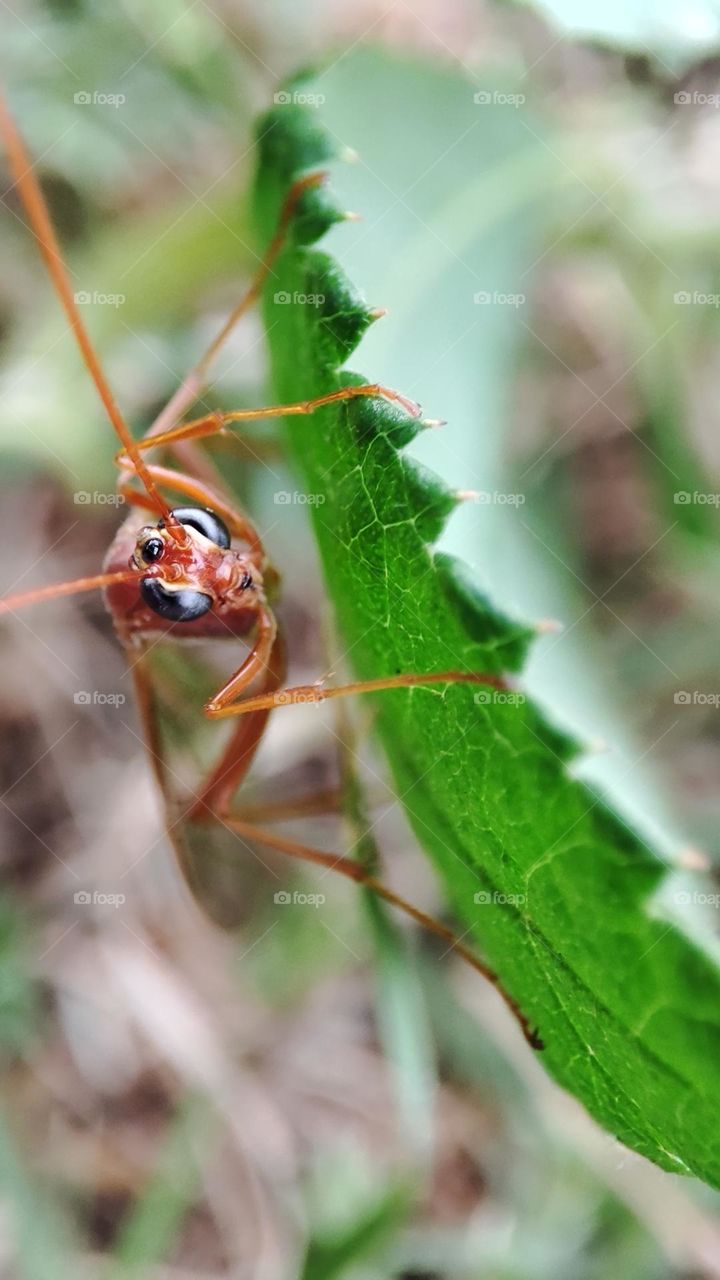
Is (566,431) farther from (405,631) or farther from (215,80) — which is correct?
(405,631)

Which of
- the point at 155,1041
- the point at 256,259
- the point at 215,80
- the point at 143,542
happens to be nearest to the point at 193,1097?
the point at 155,1041

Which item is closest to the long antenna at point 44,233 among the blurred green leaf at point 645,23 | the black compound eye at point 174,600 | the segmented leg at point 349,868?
the black compound eye at point 174,600

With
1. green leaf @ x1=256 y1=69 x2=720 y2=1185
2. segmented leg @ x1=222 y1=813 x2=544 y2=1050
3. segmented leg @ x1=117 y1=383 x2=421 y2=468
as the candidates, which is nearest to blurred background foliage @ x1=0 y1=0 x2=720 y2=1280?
segmented leg @ x1=222 y1=813 x2=544 y2=1050

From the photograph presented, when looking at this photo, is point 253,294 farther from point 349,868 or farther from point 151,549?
point 349,868

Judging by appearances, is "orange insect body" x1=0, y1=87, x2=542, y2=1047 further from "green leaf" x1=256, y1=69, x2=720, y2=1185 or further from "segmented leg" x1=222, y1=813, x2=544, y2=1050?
"green leaf" x1=256, y1=69, x2=720, y2=1185

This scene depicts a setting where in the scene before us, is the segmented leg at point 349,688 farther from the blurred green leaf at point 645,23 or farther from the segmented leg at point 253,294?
the blurred green leaf at point 645,23

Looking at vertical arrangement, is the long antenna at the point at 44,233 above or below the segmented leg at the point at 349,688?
above
